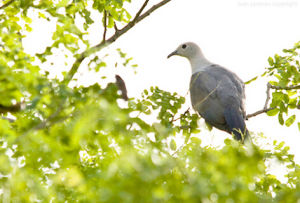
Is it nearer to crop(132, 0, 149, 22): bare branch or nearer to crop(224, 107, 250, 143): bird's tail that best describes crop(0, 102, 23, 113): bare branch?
crop(132, 0, 149, 22): bare branch

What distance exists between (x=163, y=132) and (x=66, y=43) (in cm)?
110

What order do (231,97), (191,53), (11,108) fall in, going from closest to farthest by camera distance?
(11,108)
(231,97)
(191,53)

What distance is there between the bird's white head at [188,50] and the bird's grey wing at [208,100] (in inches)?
45.0

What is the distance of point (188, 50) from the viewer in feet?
21.2

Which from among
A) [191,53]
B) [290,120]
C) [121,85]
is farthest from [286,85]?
[191,53]

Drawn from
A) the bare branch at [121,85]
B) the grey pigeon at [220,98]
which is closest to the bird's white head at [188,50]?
the grey pigeon at [220,98]

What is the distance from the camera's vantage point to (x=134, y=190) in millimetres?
1011

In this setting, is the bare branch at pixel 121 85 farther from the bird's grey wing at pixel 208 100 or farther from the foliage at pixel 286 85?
the bird's grey wing at pixel 208 100

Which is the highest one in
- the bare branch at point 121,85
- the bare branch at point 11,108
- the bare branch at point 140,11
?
the bare branch at point 140,11

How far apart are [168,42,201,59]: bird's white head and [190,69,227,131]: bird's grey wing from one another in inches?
45.0

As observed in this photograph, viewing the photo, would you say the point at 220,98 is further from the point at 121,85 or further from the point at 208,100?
the point at 121,85

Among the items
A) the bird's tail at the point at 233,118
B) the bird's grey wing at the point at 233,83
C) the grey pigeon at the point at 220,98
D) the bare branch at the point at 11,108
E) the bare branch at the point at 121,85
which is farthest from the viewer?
the bird's grey wing at the point at 233,83

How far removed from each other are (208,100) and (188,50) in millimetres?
1616

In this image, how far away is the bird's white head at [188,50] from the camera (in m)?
6.42
